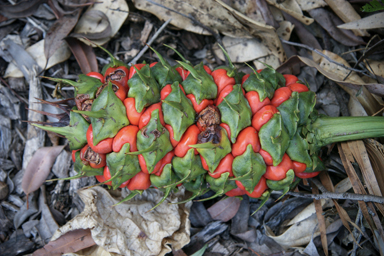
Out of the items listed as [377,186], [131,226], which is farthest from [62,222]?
[377,186]

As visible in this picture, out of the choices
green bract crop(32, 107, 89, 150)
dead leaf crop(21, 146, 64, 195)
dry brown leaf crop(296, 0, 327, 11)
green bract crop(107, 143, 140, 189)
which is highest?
dry brown leaf crop(296, 0, 327, 11)

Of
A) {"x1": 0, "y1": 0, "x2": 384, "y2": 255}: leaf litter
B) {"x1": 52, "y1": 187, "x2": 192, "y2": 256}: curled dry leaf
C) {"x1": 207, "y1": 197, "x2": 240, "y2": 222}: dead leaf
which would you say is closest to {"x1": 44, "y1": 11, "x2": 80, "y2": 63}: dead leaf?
{"x1": 0, "y1": 0, "x2": 384, "y2": 255}: leaf litter

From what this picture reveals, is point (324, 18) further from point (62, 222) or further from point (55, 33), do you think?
point (62, 222)

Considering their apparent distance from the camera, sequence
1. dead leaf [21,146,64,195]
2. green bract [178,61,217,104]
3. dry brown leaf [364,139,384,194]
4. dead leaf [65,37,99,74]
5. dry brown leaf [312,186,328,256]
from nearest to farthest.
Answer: green bract [178,61,217,104] < dry brown leaf [364,139,384,194] < dry brown leaf [312,186,328,256] < dead leaf [21,146,64,195] < dead leaf [65,37,99,74]

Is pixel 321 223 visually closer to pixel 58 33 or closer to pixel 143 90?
pixel 143 90

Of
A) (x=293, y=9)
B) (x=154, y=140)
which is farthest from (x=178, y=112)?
(x=293, y=9)

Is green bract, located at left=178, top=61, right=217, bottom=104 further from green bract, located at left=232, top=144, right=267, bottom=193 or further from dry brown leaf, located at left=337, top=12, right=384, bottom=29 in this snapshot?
dry brown leaf, located at left=337, top=12, right=384, bottom=29

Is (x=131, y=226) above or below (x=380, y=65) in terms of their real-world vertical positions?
below
